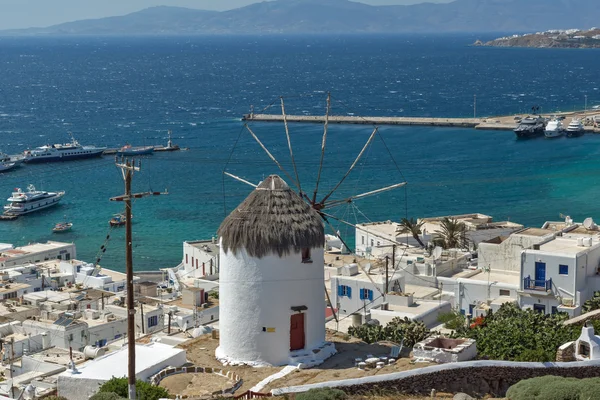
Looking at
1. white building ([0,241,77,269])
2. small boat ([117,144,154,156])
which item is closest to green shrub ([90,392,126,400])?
white building ([0,241,77,269])

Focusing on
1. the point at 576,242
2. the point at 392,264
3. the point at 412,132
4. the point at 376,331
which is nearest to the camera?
the point at 376,331

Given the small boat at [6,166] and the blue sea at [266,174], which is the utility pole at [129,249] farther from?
the small boat at [6,166]

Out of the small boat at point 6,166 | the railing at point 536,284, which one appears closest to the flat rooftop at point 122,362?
the railing at point 536,284

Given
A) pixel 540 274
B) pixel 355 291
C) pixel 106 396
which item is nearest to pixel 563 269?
pixel 540 274

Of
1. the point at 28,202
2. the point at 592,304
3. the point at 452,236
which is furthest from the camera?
the point at 28,202

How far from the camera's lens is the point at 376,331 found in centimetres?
3200

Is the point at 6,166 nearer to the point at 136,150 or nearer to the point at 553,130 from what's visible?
the point at 136,150

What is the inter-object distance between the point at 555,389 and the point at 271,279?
705 cm

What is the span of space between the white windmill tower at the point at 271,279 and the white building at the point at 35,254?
4232 centimetres

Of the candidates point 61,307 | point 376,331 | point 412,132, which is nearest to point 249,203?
point 376,331

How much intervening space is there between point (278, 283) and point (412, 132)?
135926 millimetres

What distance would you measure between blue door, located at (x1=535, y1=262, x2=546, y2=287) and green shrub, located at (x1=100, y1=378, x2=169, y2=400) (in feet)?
64.5

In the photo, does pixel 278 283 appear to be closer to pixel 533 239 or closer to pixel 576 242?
pixel 576 242

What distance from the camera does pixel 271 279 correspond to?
2603 centimetres
